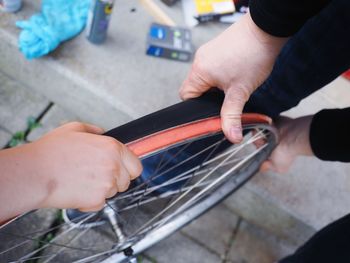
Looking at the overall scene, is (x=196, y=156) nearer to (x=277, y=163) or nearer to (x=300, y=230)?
(x=277, y=163)

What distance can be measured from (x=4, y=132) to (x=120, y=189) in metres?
0.92

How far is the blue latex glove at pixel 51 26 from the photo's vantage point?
1.47 m

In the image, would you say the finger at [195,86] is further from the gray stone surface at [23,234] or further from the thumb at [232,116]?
the gray stone surface at [23,234]

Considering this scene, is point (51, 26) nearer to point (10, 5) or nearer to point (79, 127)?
point (10, 5)

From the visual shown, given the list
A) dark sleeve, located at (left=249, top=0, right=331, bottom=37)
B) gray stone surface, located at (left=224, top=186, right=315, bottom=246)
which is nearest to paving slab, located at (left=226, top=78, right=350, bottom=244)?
gray stone surface, located at (left=224, top=186, right=315, bottom=246)

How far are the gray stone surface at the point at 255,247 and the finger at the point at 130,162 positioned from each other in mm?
891

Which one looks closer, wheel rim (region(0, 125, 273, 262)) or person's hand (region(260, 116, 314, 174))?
wheel rim (region(0, 125, 273, 262))

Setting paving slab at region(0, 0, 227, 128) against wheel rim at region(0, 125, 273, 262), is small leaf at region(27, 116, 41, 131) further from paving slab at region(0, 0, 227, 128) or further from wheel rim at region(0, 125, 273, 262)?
wheel rim at region(0, 125, 273, 262)

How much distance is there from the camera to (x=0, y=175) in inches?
26.3

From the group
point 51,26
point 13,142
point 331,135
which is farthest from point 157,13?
point 331,135

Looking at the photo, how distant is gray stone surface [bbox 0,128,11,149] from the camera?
58.8 inches

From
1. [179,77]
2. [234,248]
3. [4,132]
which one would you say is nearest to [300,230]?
[234,248]

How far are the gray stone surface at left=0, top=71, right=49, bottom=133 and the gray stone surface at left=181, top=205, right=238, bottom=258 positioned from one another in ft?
→ 2.63

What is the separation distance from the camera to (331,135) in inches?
46.8
